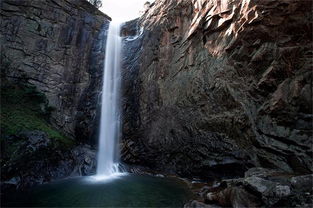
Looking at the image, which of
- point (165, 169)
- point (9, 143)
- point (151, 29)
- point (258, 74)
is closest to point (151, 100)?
point (165, 169)

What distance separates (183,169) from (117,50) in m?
11.6

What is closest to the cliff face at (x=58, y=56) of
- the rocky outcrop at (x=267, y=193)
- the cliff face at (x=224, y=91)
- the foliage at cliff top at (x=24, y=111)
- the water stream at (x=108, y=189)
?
the foliage at cliff top at (x=24, y=111)

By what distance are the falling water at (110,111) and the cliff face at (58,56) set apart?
74cm

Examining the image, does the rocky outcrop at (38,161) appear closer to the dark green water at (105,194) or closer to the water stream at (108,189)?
the water stream at (108,189)

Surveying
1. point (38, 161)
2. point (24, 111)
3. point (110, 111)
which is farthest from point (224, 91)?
point (24, 111)

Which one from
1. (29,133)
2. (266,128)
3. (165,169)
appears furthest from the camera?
(165,169)

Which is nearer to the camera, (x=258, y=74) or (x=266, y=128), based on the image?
(x=266, y=128)

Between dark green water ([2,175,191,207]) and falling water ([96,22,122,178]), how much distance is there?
2.61m

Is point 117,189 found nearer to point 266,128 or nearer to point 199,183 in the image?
point 199,183

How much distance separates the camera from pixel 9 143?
37.0 ft

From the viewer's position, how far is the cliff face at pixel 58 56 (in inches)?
637

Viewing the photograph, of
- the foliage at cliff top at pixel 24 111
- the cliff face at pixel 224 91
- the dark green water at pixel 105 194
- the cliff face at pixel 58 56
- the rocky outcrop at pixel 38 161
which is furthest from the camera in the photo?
the cliff face at pixel 58 56

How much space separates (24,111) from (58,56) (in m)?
5.32

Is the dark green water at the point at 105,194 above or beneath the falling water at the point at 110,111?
beneath
